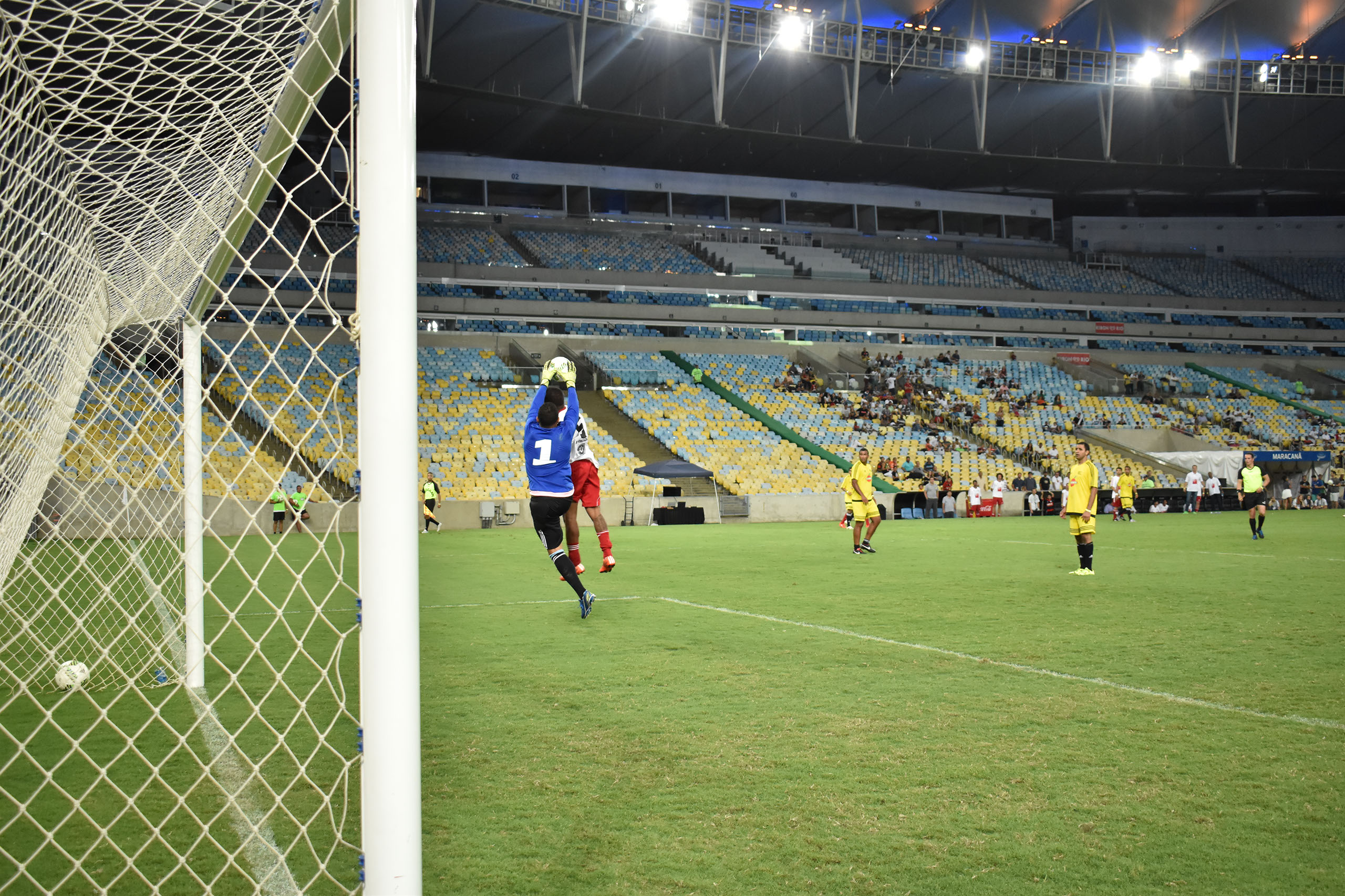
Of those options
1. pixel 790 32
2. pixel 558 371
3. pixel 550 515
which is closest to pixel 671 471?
pixel 550 515

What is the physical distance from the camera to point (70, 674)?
5.46 metres

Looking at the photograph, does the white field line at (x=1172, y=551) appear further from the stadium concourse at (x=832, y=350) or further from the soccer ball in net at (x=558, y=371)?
the stadium concourse at (x=832, y=350)

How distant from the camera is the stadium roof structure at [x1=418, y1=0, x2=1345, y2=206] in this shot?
123 ft

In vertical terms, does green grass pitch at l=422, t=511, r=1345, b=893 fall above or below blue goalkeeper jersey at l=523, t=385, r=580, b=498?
below

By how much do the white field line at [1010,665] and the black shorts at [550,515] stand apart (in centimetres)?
123

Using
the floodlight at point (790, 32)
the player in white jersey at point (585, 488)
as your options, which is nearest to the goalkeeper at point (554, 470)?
the player in white jersey at point (585, 488)

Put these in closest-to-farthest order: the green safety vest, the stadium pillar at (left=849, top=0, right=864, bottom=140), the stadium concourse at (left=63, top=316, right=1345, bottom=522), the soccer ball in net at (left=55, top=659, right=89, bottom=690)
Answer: the soccer ball in net at (left=55, top=659, right=89, bottom=690)
the green safety vest
the stadium concourse at (left=63, top=316, right=1345, bottom=522)
the stadium pillar at (left=849, top=0, right=864, bottom=140)

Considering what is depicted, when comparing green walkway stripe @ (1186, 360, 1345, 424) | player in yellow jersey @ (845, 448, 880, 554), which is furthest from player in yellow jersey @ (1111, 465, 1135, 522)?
green walkway stripe @ (1186, 360, 1345, 424)

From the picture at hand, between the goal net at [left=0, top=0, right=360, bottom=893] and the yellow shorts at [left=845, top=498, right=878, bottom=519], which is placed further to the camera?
the yellow shorts at [left=845, top=498, right=878, bottom=519]

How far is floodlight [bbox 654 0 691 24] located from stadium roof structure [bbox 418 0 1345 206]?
84 mm

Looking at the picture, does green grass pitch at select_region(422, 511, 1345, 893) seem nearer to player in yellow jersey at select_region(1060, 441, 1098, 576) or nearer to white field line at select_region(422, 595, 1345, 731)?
white field line at select_region(422, 595, 1345, 731)

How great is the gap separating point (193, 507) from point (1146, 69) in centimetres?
4583

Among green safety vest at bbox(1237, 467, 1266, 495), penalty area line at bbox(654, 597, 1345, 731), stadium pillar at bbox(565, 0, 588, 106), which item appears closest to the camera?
penalty area line at bbox(654, 597, 1345, 731)

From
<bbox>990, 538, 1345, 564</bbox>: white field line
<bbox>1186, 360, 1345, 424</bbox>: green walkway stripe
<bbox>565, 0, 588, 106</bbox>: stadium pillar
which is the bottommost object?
<bbox>990, 538, 1345, 564</bbox>: white field line
